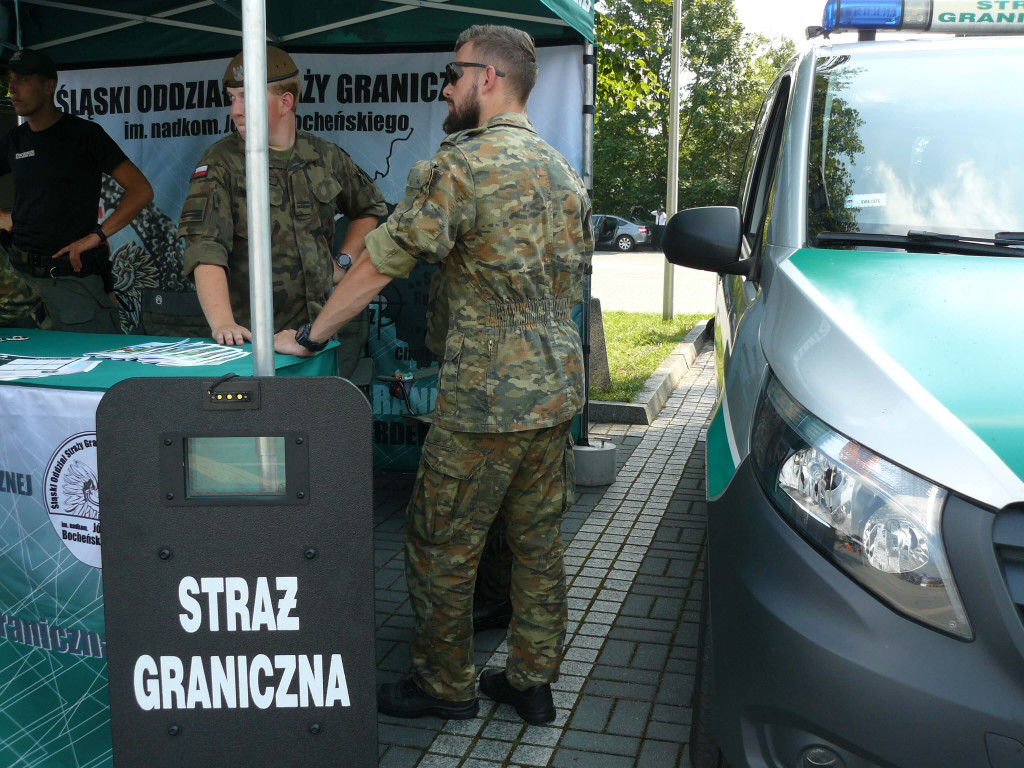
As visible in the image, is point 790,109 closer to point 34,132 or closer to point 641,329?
point 34,132

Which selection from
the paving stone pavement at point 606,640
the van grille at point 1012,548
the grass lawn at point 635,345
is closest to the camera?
the van grille at point 1012,548

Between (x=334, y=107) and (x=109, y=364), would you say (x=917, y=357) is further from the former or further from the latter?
(x=334, y=107)

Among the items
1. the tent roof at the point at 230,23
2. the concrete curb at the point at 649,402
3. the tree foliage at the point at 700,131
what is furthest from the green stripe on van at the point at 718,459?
the tree foliage at the point at 700,131

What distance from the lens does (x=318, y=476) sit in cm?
220

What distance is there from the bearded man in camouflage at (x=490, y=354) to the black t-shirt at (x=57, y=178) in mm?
2543

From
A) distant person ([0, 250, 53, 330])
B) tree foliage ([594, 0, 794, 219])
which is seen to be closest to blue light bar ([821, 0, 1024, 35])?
distant person ([0, 250, 53, 330])

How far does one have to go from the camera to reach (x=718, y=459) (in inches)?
101

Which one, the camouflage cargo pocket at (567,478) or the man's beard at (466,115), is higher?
the man's beard at (466,115)

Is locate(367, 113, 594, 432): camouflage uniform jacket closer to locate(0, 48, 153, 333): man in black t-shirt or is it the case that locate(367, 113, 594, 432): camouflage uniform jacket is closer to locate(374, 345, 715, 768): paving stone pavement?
locate(374, 345, 715, 768): paving stone pavement

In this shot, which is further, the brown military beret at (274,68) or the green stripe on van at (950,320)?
the brown military beret at (274,68)

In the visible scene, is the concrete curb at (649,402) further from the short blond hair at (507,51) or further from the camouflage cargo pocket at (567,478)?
the short blond hair at (507,51)

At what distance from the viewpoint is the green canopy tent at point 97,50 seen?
270cm

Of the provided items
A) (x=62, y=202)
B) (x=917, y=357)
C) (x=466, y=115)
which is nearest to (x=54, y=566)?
(x=466, y=115)

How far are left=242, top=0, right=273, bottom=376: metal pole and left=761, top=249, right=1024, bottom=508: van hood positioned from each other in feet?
3.92
